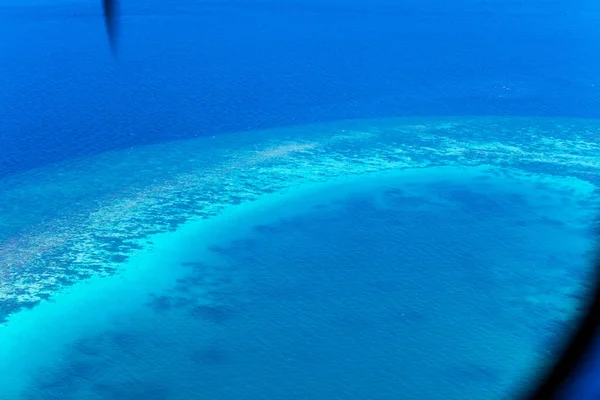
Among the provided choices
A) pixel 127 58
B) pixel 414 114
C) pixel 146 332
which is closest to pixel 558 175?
pixel 414 114

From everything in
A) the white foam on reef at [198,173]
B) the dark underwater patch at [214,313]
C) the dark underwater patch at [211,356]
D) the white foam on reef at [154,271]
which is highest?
the white foam on reef at [198,173]

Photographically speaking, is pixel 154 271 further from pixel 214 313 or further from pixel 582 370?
pixel 582 370

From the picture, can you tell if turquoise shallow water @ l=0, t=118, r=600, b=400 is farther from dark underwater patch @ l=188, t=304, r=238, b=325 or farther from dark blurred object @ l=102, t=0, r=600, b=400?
dark blurred object @ l=102, t=0, r=600, b=400

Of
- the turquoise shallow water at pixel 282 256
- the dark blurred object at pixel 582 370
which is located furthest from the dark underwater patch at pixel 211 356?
the dark blurred object at pixel 582 370

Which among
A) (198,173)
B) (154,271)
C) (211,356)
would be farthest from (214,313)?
(198,173)

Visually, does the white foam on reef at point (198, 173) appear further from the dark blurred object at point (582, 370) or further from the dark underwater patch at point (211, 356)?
the dark blurred object at point (582, 370)

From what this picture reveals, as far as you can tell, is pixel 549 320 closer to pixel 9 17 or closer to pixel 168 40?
pixel 168 40

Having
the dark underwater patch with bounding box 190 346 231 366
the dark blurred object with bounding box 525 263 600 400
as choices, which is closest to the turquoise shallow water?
the dark underwater patch with bounding box 190 346 231 366

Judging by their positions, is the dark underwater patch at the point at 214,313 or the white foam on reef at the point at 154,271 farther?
the dark underwater patch at the point at 214,313

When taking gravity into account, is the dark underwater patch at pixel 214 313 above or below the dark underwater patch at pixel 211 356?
above
